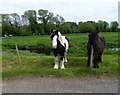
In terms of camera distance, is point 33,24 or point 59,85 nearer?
point 59,85

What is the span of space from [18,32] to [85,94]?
6237 cm

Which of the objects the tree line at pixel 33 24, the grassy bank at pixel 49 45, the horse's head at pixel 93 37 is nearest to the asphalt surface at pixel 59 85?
the horse's head at pixel 93 37

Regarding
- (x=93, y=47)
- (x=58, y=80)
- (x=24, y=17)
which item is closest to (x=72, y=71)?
(x=58, y=80)

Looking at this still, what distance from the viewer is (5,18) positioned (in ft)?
241

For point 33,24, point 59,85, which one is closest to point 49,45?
point 59,85

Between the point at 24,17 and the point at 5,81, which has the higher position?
the point at 24,17

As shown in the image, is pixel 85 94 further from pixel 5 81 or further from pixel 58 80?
pixel 5 81

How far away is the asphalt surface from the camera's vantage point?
5.45 metres

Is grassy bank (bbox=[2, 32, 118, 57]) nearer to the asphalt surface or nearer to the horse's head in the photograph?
the horse's head

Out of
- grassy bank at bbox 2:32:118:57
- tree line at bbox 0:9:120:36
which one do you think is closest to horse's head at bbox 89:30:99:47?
grassy bank at bbox 2:32:118:57

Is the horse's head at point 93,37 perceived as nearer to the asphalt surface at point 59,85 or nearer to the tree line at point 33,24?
the asphalt surface at point 59,85

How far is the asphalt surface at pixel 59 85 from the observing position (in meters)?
5.45

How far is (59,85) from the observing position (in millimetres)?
5926

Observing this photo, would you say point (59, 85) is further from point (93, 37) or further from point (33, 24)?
point (33, 24)
